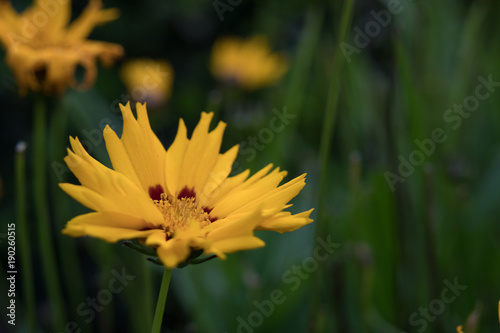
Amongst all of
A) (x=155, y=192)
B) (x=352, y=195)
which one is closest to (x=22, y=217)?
(x=155, y=192)

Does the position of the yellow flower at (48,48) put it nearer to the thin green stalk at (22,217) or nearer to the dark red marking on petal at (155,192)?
the thin green stalk at (22,217)

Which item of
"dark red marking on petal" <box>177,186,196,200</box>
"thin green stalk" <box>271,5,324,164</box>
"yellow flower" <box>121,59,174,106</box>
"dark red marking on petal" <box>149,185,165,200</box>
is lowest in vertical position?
"dark red marking on petal" <box>177,186,196,200</box>

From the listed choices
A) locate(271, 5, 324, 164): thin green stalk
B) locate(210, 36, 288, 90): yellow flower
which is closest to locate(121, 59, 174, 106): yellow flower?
locate(210, 36, 288, 90): yellow flower

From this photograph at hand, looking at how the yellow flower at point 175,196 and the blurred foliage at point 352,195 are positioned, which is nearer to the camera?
A: the yellow flower at point 175,196

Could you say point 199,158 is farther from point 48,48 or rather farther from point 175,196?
point 48,48

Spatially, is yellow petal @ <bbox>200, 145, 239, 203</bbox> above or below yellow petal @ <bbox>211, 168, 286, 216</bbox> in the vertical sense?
above

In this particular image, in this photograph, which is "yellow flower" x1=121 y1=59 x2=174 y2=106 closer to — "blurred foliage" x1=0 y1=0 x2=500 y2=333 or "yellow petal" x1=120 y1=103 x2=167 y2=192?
"blurred foliage" x1=0 y1=0 x2=500 y2=333

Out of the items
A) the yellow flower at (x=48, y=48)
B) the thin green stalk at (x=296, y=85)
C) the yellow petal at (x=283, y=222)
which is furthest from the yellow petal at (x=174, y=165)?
the thin green stalk at (x=296, y=85)

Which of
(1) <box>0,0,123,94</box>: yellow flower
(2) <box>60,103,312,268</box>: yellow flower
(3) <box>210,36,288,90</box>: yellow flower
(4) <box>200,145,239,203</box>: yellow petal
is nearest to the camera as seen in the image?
(2) <box>60,103,312,268</box>: yellow flower

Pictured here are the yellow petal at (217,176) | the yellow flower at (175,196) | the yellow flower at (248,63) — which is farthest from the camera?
the yellow flower at (248,63)
